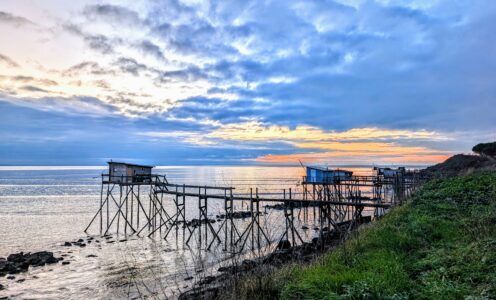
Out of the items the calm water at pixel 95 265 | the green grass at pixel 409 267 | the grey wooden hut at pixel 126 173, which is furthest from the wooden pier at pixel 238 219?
the green grass at pixel 409 267

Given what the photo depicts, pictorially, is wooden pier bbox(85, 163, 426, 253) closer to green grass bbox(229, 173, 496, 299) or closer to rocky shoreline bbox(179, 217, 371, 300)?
rocky shoreline bbox(179, 217, 371, 300)

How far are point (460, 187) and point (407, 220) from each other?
9.01 metres

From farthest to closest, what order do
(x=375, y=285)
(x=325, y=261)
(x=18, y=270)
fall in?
(x=18, y=270)
(x=325, y=261)
(x=375, y=285)

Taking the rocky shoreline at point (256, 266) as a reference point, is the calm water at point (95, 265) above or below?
below

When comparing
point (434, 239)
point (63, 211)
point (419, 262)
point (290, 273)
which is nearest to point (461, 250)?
point (419, 262)

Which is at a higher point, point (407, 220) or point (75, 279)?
point (407, 220)

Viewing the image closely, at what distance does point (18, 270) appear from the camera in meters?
18.5

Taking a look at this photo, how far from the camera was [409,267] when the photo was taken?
782 centimetres

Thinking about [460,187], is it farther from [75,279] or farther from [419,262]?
[75,279]

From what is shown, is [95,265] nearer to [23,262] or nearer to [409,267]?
[23,262]

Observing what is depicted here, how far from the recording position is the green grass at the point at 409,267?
5961 millimetres

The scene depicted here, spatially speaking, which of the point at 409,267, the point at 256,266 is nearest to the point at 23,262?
the point at 256,266

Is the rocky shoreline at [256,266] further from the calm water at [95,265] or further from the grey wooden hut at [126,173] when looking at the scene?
the grey wooden hut at [126,173]

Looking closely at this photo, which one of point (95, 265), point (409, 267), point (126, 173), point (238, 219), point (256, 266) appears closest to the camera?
point (256, 266)
